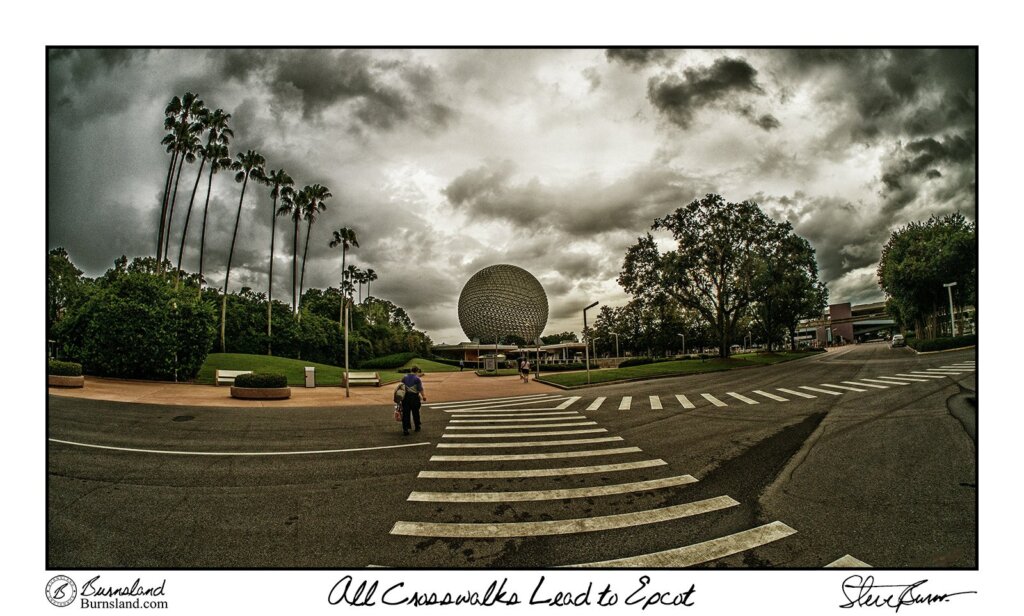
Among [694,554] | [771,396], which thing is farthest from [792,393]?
[694,554]

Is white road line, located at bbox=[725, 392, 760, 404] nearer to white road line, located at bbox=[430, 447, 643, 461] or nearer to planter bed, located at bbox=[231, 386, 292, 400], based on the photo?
white road line, located at bbox=[430, 447, 643, 461]

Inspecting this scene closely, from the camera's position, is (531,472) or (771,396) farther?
(771,396)

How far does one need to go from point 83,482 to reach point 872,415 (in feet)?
54.3

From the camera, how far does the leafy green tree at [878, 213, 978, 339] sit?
37.5 feet

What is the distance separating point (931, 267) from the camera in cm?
1580

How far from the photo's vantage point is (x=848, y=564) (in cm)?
327

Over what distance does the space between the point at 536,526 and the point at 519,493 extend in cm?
98

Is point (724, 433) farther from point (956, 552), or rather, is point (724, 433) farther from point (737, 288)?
point (737, 288)

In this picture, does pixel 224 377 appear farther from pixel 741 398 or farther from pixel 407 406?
pixel 741 398

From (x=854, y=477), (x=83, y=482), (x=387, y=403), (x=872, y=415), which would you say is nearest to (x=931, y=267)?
(x=872, y=415)

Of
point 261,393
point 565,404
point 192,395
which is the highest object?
point 192,395

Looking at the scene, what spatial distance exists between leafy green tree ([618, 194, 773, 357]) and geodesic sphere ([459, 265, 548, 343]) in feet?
147

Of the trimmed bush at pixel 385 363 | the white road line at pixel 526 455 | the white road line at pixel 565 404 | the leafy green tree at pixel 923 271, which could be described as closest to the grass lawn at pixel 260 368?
the trimmed bush at pixel 385 363
